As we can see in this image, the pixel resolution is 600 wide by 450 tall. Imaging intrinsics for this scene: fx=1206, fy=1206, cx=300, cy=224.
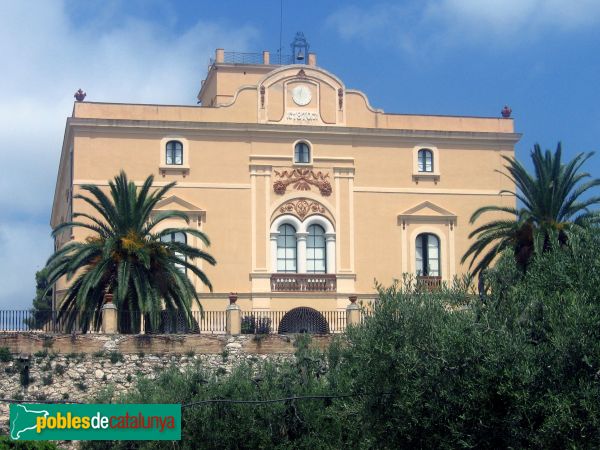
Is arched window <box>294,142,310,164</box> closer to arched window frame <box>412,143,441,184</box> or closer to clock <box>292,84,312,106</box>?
clock <box>292,84,312,106</box>

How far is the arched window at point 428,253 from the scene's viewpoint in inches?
1716

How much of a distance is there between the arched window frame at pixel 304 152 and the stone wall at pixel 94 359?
9.58 m

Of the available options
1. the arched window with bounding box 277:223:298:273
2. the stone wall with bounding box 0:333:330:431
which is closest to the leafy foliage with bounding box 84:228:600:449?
the stone wall with bounding box 0:333:330:431

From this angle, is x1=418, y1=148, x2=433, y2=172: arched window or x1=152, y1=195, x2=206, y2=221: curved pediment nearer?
x1=152, y1=195, x2=206, y2=221: curved pediment

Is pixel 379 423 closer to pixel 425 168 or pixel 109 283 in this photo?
pixel 109 283

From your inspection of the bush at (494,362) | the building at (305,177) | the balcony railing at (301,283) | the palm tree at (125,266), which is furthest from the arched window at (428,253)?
the bush at (494,362)

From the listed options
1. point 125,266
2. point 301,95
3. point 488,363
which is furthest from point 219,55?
point 488,363

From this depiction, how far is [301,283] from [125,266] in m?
8.96

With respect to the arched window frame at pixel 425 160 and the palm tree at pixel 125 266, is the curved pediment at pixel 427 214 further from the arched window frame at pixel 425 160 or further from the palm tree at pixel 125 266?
the palm tree at pixel 125 266

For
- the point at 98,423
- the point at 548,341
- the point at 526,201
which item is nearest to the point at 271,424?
the point at 98,423

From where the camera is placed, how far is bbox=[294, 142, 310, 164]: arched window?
43.5 m

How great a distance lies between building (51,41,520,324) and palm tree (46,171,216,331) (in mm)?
5604

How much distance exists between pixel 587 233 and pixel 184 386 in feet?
37.7

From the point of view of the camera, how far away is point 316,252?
1703 inches
